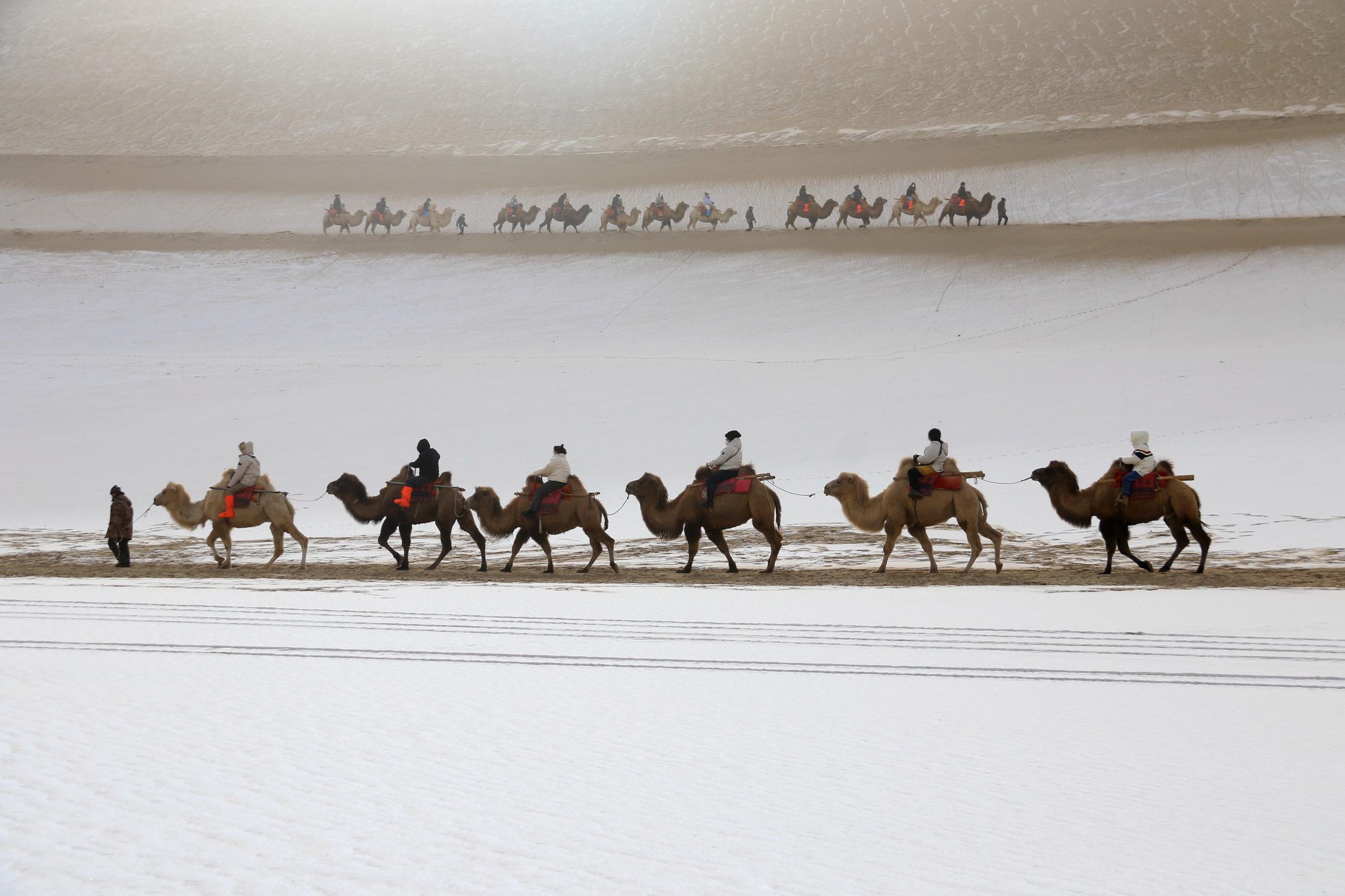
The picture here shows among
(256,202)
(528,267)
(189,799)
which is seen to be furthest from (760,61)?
(189,799)

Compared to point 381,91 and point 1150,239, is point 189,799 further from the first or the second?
point 381,91

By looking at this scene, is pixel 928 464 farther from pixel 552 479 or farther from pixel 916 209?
pixel 916 209

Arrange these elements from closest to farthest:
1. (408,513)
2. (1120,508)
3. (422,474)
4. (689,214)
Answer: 1. (1120,508)
2. (408,513)
3. (422,474)
4. (689,214)

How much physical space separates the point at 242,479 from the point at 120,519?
1.45 meters

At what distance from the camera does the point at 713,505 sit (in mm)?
13664

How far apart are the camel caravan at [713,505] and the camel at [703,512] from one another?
0.01 metres

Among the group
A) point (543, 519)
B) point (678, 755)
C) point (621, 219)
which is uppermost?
point (621, 219)

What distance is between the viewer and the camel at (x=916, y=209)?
38.0 meters

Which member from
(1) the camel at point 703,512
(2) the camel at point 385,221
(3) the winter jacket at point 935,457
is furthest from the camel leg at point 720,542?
(2) the camel at point 385,221

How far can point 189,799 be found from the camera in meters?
4.88

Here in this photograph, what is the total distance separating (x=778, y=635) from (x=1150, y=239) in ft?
93.3

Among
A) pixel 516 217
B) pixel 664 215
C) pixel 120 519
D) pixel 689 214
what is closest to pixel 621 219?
pixel 664 215

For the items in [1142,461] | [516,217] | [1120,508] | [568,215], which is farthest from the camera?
[516,217]

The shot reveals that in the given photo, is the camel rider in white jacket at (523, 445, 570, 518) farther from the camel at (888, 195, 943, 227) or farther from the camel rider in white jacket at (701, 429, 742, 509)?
the camel at (888, 195, 943, 227)
